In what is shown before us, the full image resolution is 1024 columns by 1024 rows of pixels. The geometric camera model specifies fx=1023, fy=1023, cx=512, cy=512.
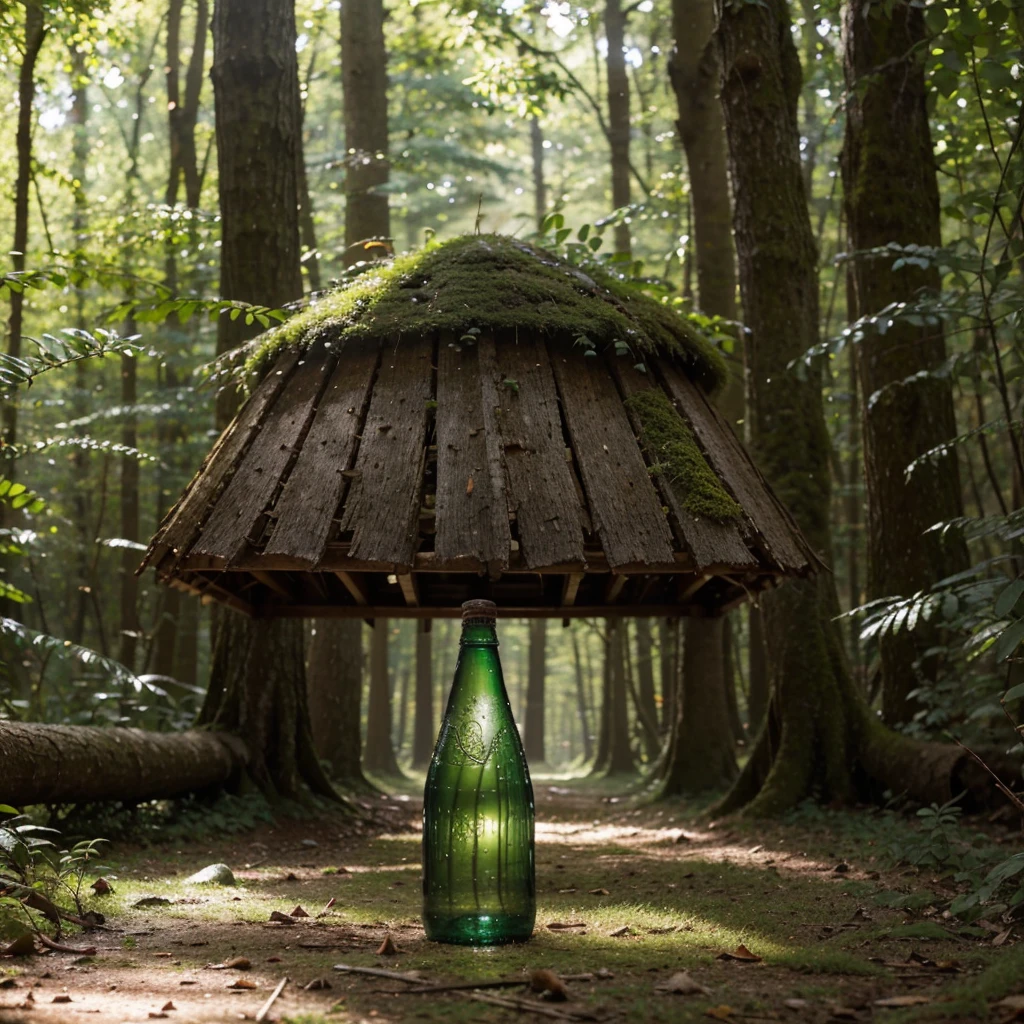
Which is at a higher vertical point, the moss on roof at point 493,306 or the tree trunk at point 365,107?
the tree trunk at point 365,107

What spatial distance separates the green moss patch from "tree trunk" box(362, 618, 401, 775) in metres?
13.3

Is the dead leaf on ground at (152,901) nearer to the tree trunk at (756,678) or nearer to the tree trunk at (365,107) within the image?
the tree trunk at (756,678)

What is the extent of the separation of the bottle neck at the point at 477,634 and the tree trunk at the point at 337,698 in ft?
26.1

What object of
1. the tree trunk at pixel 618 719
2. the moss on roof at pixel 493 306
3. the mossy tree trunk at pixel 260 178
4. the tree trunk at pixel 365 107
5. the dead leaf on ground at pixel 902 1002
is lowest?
the tree trunk at pixel 618 719

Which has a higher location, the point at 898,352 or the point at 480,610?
the point at 898,352

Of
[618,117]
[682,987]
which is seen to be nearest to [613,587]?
[682,987]

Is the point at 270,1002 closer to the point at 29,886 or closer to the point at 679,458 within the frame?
the point at 29,886

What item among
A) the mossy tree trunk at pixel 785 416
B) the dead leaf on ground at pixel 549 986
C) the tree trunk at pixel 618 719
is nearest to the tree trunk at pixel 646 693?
the tree trunk at pixel 618 719

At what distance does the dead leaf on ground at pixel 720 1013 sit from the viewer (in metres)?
2.26

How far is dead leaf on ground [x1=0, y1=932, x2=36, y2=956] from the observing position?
2938 millimetres

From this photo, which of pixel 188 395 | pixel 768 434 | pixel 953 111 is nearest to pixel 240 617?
pixel 768 434

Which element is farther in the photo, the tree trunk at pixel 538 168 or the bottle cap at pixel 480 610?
the tree trunk at pixel 538 168

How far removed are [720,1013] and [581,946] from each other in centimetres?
93

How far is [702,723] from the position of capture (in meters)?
10.7
